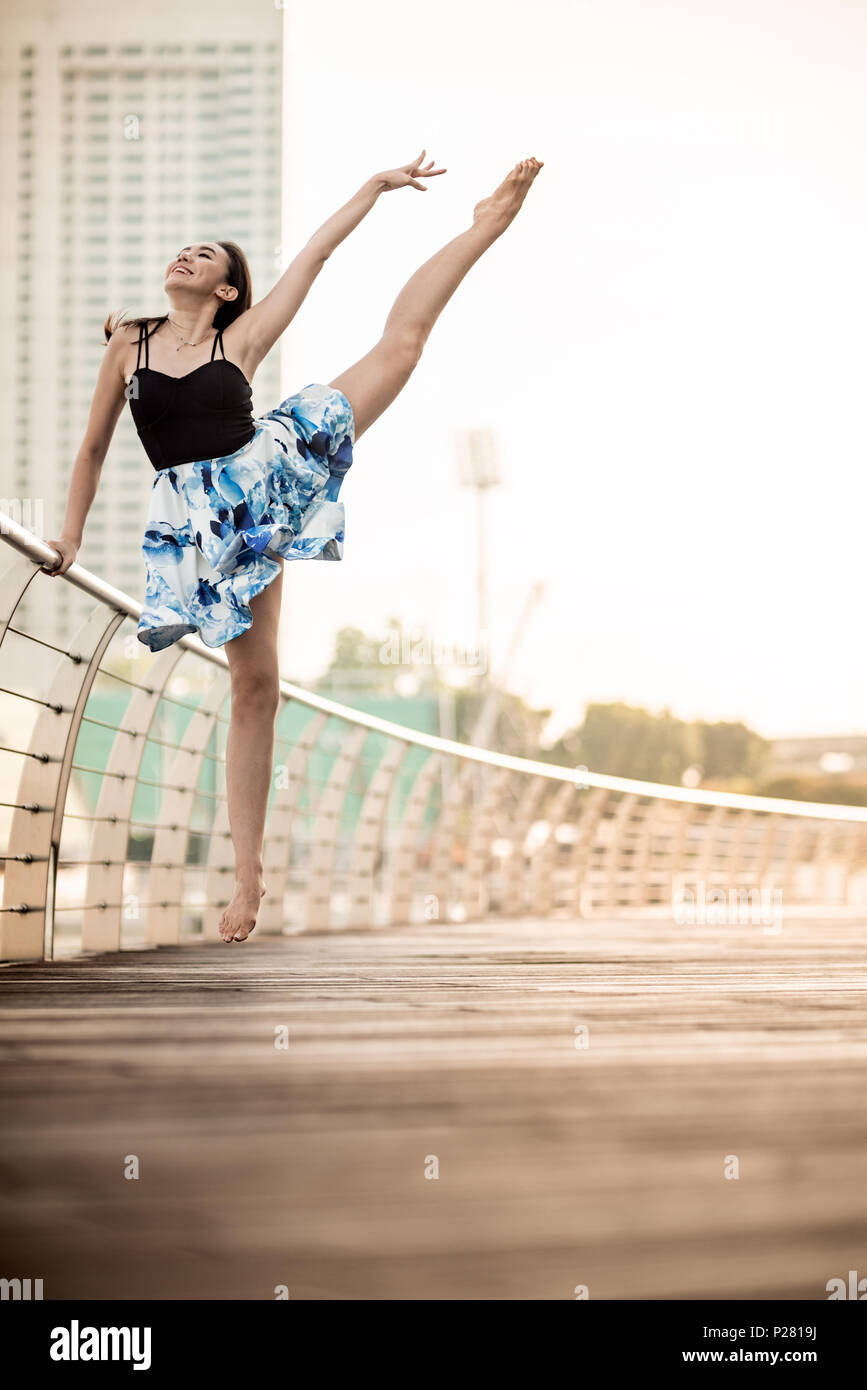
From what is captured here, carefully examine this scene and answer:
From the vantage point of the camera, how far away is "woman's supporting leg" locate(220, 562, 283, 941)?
1.79m

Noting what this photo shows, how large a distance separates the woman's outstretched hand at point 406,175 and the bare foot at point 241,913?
0.98m

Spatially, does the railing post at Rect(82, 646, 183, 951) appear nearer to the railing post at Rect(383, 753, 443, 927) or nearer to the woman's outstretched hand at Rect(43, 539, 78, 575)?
the woman's outstretched hand at Rect(43, 539, 78, 575)

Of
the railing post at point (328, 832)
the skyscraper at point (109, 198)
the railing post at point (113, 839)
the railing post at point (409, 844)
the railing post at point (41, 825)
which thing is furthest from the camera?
the skyscraper at point (109, 198)

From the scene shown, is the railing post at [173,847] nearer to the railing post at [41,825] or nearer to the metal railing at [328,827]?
the metal railing at [328,827]

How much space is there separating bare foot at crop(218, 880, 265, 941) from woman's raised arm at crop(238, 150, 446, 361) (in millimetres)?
725

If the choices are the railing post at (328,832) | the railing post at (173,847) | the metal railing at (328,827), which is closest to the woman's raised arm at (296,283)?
the metal railing at (328,827)

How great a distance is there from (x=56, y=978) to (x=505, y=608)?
111 ft

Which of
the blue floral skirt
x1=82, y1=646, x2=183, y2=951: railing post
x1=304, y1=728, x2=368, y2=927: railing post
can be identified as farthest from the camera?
x1=304, y1=728, x2=368, y2=927: railing post

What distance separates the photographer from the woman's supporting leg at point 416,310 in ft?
5.86

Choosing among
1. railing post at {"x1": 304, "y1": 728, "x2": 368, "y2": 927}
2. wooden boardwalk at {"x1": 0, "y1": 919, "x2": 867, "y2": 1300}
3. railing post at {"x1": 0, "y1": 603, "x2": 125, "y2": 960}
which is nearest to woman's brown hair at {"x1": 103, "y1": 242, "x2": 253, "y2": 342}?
railing post at {"x1": 0, "y1": 603, "x2": 125, "y2": 960}

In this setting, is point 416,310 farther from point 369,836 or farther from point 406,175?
point 369,836

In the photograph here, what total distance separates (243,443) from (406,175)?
45 cm

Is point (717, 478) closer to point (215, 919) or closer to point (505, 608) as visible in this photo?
point (505, 608)
